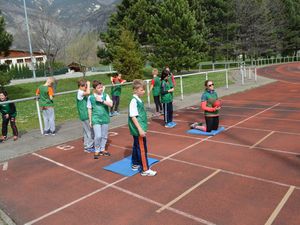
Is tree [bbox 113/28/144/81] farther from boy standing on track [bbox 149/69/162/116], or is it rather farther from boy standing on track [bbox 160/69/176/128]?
boy standing on track [bbox 160/69/176/128]

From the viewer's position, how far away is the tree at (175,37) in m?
33.4

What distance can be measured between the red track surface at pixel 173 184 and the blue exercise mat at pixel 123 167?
0.16 m

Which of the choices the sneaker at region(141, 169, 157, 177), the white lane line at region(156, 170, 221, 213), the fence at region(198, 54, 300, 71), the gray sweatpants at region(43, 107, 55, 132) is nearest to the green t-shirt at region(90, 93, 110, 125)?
the sneaker at region(141, 169, 157, 177)

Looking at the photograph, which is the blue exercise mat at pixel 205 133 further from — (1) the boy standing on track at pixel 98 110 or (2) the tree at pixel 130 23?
(2) the tree at pixel 130 23

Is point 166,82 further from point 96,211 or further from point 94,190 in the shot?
point 96,211

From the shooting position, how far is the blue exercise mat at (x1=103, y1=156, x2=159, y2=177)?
6.08m

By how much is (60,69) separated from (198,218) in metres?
56.2

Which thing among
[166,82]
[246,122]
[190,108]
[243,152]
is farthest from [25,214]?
[190,108]

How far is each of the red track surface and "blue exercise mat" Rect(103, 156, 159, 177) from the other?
0.52 ft

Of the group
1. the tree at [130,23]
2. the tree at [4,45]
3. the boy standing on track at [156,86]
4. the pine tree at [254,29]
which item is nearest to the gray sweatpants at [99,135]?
the boy standing on track at [156,86]

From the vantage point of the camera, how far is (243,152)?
6.93 m

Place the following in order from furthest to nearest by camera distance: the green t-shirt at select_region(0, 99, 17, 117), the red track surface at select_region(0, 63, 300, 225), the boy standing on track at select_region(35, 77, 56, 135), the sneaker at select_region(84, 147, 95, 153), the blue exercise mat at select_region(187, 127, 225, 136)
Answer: the boy standing on track at select_region(35, 77, 56, 135) < the green t-shirt at select_region(0, 99, 17, 117) < the blue exercise mat at select_region(187, 127, 225, 136) < the sneaker at select_region(84, 147, 95, 153) < the red track surface at select_region(0, 63, 300, 225)

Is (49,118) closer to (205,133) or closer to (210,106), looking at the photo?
(205,133)

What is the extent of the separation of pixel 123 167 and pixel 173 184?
1.33m
